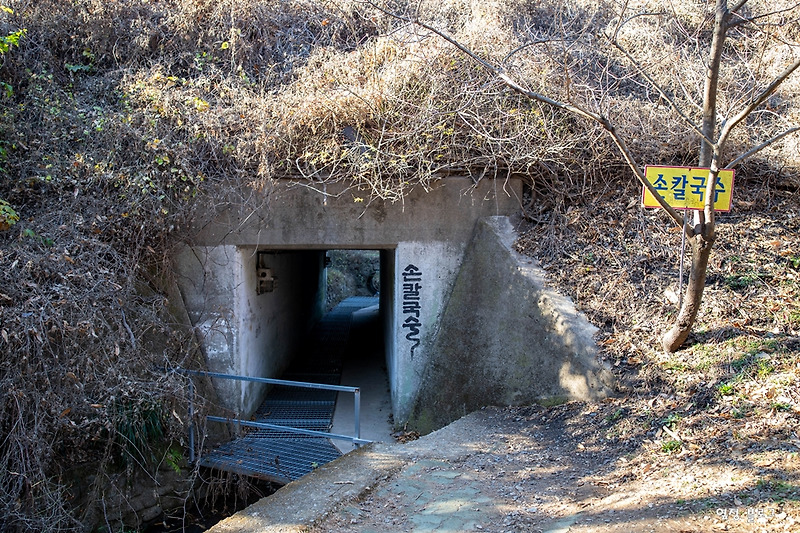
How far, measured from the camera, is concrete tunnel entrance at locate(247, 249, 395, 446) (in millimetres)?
8297

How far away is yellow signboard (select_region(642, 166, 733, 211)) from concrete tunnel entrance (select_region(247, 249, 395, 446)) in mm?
4362

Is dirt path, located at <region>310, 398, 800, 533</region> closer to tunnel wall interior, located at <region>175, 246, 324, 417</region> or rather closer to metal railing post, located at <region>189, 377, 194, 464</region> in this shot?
metal railing post, located at <region>189, 377, 194, 464</region>

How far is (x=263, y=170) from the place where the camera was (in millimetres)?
7148

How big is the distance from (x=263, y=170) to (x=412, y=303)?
2727 millimetres

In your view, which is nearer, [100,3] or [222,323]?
[222,323]

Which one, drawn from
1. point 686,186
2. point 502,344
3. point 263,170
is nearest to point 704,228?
point 686,186

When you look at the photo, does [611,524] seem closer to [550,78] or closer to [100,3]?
[550,78]

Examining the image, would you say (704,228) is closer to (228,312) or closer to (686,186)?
(686,186)

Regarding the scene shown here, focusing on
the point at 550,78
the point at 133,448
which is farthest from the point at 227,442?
the point at 550,78

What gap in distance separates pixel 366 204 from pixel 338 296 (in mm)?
15659

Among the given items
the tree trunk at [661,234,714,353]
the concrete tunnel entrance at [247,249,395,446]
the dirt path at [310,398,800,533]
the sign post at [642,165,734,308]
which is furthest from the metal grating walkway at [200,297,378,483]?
the sign post at [642,165,734,308]

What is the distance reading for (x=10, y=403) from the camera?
5.09m

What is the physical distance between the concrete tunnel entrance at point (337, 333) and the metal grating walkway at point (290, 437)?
15cm

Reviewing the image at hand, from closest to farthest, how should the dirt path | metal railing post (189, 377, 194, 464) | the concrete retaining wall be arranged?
the dirt path → the concrete retaining wall → metal railing post (189, 377, 194, 464)
